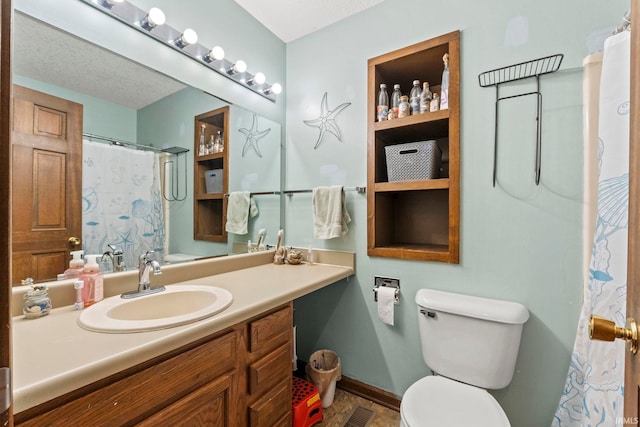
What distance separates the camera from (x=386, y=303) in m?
1.55

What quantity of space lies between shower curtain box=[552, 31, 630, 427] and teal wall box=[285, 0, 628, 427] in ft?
0.49

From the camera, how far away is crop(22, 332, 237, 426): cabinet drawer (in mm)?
622

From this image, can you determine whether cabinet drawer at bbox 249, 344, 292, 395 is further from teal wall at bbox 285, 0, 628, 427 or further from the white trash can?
teal wall at bbox 285, 0, 628, 427

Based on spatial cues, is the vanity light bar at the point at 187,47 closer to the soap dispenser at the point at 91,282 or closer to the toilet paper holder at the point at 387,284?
the soap dispenser at the point at 91,282

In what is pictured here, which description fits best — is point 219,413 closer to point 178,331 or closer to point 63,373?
point 178,331

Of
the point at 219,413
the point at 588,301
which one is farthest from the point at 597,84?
the point at 219,413

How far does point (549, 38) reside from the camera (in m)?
1.22

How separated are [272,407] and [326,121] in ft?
5.19

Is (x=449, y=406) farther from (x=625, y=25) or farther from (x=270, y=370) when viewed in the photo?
(x=625, y=25)

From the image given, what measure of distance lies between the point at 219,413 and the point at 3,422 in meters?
0.72

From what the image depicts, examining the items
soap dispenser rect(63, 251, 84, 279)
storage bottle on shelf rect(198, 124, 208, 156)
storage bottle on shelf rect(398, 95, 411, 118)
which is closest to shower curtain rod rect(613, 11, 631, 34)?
storage bottle on shelf rect(398, 95, 411, 118)

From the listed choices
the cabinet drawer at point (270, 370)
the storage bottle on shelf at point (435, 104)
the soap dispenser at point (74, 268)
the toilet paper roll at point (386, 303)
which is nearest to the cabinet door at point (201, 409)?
the cabinet drawer at point (270, 370)

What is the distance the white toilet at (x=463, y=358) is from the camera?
40.7 inches

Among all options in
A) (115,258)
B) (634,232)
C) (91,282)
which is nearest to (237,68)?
(115,258)
